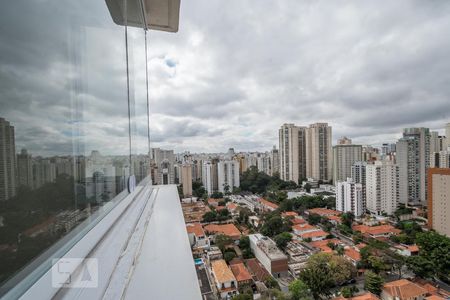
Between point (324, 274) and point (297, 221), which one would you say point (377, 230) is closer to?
point (297, 221)

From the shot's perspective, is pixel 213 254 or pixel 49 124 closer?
pixel 49 124

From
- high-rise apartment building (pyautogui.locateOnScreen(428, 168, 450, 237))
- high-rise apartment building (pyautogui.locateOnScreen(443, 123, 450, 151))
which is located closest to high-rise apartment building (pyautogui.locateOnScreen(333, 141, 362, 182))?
high-rise apartment building (pyautogui.locateOnScreen(443, 123, 450, 151))

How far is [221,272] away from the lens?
500 cm

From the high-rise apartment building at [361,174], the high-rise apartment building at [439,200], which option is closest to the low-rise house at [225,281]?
the high-rise apartment building at [439,200]

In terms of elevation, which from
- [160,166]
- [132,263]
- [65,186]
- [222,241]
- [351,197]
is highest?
[65,186]

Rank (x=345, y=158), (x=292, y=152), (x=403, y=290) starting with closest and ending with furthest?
1. (x=403, y=290)
2. (x=345, y=158)
3. (x=292, y=152)

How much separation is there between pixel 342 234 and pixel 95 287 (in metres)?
9.45

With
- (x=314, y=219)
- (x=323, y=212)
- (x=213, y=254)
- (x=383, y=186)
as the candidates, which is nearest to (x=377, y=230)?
(x=314, y=219)

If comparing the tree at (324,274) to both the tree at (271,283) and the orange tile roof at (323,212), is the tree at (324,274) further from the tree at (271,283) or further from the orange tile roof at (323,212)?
the orange tile roof at (323,212)

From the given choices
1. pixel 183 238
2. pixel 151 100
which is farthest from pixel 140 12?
pixel 183 238

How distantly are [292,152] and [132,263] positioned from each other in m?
15.0

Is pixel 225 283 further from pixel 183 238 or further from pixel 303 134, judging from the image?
pixel 303 134

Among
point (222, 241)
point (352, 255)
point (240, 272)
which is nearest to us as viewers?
point (240, 272)

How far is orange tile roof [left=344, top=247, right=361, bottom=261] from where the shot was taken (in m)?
5.96
